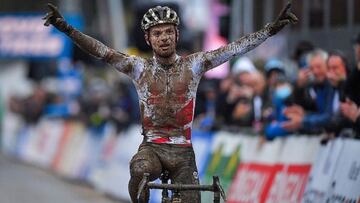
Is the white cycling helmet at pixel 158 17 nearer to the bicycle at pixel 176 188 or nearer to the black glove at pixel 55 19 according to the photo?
the black glove at pixel 55 19

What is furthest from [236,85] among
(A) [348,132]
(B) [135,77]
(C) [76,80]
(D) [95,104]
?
(C) [76,80]

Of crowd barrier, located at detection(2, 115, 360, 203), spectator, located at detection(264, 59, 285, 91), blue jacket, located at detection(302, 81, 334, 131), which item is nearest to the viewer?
crowd barrier, located at detection(2, 115, 360, 203)

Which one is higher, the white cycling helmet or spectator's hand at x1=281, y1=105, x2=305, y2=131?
the white cycling helmet

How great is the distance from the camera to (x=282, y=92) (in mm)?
15719

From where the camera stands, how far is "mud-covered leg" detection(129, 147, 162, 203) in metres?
10.3

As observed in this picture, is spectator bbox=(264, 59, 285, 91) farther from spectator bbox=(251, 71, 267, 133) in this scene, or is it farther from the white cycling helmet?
the white cycling helmet

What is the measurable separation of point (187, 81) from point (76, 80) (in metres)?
27.3

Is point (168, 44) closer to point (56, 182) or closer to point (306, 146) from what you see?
point (306, 146)

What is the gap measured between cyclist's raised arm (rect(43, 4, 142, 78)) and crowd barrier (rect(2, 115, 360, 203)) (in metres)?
2.48

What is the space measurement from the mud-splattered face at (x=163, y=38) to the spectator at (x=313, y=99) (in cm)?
344

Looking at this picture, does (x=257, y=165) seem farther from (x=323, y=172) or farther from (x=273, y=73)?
(x=323, y=172)

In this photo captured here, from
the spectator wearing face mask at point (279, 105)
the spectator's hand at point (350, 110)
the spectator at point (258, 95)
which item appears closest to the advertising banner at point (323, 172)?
the spectator's hand at point (350, 110)

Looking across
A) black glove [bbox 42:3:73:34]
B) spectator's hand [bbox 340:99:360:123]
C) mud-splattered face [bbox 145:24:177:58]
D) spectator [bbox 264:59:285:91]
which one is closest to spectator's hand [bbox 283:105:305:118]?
spectator [bbox 264:59:285:91]

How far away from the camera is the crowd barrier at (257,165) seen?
41.5 feet
